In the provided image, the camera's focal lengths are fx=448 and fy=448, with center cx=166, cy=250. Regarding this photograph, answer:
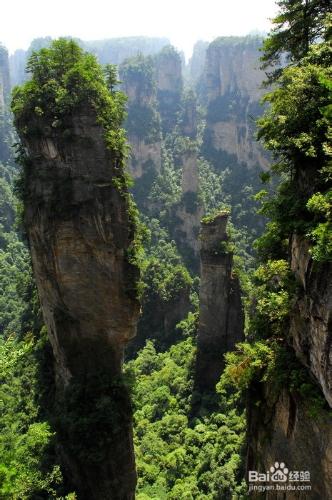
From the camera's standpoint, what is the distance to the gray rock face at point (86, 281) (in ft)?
60.9

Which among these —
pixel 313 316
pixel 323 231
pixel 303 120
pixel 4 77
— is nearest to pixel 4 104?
pixel 4 77

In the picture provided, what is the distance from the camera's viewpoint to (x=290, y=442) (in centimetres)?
1005

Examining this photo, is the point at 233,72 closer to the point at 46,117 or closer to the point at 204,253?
the point at 204,253

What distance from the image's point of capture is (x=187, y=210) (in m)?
64.4

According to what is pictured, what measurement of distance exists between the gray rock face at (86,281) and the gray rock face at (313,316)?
34.0 feet

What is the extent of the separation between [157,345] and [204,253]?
616 inches

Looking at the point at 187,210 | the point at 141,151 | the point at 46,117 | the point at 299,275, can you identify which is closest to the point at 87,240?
the point at 46,117

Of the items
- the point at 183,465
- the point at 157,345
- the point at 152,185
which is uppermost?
the point at 152,185

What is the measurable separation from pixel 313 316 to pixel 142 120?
8576 centimetres

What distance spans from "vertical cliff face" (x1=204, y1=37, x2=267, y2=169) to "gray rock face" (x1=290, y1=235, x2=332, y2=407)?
6934 cm

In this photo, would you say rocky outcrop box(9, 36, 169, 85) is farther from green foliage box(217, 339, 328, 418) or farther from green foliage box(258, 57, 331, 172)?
green foliage box(217, 339, 328, 418)

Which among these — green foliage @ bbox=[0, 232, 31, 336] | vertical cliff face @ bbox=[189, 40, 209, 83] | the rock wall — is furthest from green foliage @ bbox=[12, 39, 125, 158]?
vertical cliff face @ bbox=[189, 40, 209, 83]

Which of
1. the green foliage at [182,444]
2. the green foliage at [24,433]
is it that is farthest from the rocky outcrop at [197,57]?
the green foliage at [24,433]

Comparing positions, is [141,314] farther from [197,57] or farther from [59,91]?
[197,57]
